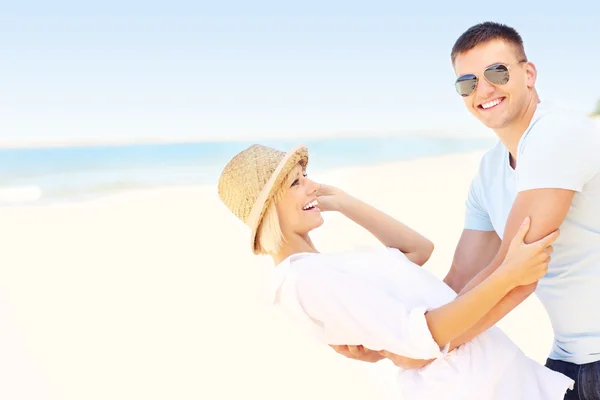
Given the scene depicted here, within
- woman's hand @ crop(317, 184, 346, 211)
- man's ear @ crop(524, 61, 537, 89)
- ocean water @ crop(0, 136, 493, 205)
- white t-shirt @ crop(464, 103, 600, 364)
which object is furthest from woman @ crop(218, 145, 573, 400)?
ocean water @ crop(0, 136, 493, 205)

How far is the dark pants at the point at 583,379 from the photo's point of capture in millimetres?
2244

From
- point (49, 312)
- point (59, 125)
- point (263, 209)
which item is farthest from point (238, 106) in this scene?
point (263, 209)

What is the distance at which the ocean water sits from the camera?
59.1ft

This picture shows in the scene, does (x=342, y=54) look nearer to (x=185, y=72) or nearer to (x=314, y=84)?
(x=314, y=84)

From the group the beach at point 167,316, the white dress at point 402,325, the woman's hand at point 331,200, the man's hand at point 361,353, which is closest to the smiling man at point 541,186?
the white dress at point 402,325

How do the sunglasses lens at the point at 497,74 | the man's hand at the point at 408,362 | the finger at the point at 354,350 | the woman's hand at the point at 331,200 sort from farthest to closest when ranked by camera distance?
the woman's hand at the point at 331,200
the sunglasses lens at the point at 497,74
the finger at the point at 354,350
the man's hand at the point at 408,362

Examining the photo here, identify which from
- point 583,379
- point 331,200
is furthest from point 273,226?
point 583,379

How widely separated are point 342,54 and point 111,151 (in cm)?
1893

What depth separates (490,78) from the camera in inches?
97.0

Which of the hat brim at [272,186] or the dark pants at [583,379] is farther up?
the hat brim at [272,186]

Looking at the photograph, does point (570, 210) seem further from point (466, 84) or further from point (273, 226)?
point (273, 226)

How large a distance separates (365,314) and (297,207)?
1.92ft

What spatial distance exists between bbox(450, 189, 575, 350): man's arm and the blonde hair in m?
0.72

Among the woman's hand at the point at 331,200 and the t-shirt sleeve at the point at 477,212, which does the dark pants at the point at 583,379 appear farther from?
the woman's hand at the point at 331,200
